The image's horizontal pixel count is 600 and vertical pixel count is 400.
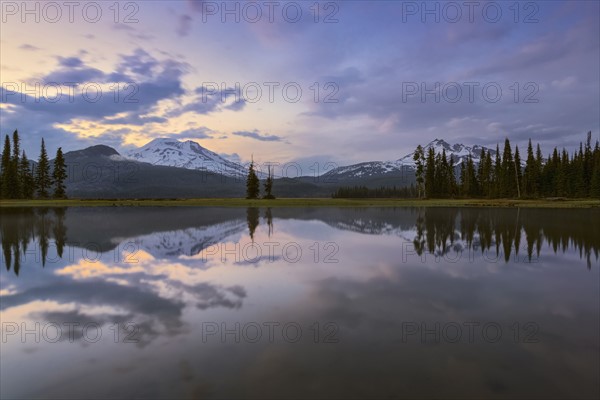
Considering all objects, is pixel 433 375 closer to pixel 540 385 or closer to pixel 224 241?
pixel 540 385

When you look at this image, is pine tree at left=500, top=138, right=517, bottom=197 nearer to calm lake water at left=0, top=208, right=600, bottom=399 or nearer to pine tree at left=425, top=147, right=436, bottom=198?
pine tree at left=425, top=147, right=436, bottom=198

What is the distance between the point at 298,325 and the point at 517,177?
15170 cm

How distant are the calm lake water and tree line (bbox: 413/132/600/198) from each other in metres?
119

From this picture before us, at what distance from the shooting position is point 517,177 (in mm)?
140000

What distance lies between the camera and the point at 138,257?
69.0ft

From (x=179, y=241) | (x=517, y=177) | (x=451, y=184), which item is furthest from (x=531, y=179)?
(x=179, y=241)

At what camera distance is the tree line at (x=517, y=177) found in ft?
415

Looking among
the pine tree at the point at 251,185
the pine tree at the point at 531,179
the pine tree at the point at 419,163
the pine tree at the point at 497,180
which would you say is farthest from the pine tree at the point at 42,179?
the pine tree at the point at 531,179

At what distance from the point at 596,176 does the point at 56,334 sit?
5590 inches

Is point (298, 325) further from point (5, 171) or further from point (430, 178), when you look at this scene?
point (5, 171)

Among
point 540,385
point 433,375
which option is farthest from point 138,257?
point 540,385

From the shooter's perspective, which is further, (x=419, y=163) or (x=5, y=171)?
→ (x=419, y=163)

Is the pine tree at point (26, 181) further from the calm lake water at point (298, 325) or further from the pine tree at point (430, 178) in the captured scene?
the pine tree at point (430, 178)

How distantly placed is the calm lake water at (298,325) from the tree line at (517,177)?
4698 inches
